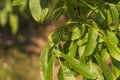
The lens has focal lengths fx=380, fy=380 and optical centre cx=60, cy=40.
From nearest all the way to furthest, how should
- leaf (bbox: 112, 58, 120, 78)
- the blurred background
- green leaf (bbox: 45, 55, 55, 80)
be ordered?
green leaf (bbox: 45, 55, 55, 80)
leaf (bbox: 112, 58, 120, 78)
the blurred background

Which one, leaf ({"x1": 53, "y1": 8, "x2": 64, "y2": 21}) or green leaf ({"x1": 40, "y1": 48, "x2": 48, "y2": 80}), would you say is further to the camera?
leaf ({"x1": 53, "y1": 8, "x2": 64, "y2": 21})

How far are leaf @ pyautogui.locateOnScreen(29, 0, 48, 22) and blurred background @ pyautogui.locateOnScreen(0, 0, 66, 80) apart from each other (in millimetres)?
2897

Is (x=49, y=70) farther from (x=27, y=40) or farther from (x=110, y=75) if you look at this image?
(x=27, y=40)

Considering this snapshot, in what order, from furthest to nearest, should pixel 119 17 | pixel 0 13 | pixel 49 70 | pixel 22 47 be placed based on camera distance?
pixel 22 47 < pixel 0 13 < pixel 119 17 < pixel 49 70

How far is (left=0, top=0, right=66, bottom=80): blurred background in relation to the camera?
454 centimetres

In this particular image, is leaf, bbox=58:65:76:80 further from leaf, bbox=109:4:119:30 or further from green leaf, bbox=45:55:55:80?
leaf, bbox=109:4:119:30

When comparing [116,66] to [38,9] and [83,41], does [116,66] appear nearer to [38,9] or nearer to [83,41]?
[83,41]

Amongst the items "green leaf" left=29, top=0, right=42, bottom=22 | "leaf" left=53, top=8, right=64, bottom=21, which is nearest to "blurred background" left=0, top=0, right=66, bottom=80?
"leaf" left=53, top=8, right=64, bottom=21

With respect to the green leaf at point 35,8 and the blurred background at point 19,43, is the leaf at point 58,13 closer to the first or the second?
the green leaf at point 35,8

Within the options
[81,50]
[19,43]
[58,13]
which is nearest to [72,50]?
[81,50]

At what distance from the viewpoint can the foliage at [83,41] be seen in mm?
1050

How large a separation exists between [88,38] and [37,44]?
5.00 metres

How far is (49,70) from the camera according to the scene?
1031 mm

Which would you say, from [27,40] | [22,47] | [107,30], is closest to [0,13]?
[22,47]
